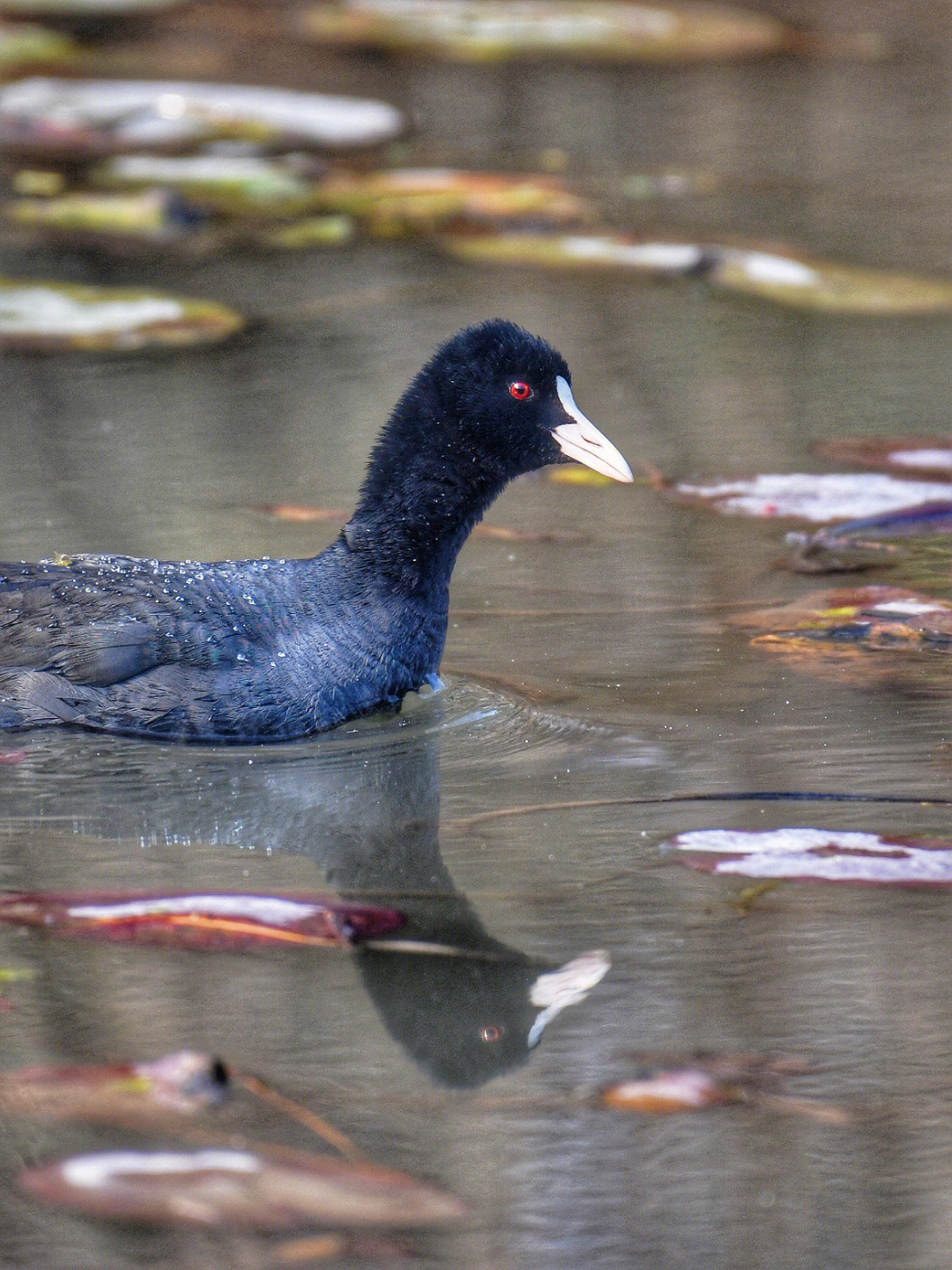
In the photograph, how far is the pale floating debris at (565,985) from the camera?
2.87m

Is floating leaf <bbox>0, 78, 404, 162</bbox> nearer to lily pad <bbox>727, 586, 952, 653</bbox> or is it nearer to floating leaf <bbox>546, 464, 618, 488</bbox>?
floating leaf <bbox>546, 464, 618, 488</bbox>

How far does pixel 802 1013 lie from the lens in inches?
113

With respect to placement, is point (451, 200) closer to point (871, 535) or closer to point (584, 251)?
point (584, 251)

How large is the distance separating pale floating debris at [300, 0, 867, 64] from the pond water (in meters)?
4.98

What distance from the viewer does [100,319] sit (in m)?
7.07

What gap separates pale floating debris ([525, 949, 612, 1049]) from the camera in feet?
9.40

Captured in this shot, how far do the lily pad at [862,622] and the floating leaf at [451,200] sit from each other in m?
4.21

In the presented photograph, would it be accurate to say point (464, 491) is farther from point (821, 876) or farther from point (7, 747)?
point (821, 876)

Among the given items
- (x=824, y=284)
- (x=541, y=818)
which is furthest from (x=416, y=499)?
(x=824, y=284)

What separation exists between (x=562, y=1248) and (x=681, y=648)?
2.28 meters

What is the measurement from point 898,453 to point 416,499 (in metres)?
1.90

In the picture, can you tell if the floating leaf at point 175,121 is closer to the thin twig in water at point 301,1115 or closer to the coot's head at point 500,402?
the coot's head at point 500,402

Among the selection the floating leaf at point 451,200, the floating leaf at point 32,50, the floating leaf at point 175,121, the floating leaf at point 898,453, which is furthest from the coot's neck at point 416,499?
the floating leaf at point 32,50

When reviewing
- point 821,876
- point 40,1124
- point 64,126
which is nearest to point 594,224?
point 64,126
